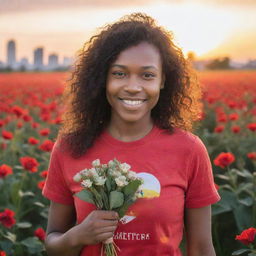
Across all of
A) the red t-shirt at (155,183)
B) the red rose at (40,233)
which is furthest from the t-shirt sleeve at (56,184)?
the red rose at (40,233)

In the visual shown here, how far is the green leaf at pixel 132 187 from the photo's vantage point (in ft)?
6.22

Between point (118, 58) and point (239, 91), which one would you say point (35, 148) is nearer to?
point (118, 58)

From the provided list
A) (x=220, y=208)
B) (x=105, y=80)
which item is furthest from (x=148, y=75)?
(x=220, y=208)

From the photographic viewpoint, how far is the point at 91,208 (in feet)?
7.11

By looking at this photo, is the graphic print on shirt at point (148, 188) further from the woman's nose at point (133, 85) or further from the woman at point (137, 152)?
the woman's nose at point (133, 85)

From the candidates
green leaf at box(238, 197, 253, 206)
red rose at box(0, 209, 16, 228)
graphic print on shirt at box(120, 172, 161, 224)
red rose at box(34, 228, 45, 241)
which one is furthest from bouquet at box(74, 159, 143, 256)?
green leaf at box(238, 197, 253, 206)

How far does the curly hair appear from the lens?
2232 millimetres

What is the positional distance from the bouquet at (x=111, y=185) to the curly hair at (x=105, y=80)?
324 millimetres

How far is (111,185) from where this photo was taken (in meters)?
1.92

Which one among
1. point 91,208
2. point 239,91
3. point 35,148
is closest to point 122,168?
point 91,208

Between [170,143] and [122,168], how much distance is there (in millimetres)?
374

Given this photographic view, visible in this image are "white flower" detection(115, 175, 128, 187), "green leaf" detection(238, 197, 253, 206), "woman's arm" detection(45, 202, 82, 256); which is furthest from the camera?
"green leaf" detection(238, 197, 253, 206)

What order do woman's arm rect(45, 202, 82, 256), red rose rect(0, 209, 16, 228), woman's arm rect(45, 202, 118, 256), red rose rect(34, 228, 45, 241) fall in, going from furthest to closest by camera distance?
red rose rect(34, 228, 45, 241), red rose rect(0, 209, 16, 228), woman's arm rect(45, 202, 82, 256), woman's arm rect(45, 202, 118, 256)

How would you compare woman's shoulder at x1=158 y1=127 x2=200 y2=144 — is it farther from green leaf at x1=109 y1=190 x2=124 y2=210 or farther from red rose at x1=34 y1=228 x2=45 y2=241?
red rose at x1=34 y1=228 x2=45 y2=241
